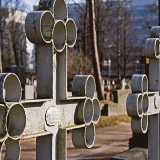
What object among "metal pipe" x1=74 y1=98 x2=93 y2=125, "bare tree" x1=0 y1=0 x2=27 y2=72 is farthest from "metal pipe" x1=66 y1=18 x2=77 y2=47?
"bare tree" x1=0 y1=0 x2=27 y2=72

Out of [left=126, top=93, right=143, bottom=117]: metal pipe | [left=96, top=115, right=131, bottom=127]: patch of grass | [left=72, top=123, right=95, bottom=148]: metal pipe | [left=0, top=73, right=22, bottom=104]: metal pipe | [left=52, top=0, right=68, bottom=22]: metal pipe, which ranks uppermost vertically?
[left=52, top=0, right=68, bottom=22]: metal pipe

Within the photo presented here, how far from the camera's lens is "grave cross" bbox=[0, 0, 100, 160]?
266 centimetres

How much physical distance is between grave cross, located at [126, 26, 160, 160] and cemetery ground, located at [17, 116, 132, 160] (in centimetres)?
503

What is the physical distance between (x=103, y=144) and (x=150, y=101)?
773cm

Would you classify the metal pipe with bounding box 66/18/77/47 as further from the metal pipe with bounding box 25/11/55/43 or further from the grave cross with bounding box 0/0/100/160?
the metal pipe with bounding box 25/11/55/43

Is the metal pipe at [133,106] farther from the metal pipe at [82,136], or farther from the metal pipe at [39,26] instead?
the metal pipe at [39,26]

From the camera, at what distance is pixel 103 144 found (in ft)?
40.5

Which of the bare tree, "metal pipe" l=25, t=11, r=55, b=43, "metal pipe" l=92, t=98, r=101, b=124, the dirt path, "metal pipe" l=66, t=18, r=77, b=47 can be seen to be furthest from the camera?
the bare tree

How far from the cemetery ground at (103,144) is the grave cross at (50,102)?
21.3 ft

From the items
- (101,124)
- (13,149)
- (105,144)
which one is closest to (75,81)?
(13,149)

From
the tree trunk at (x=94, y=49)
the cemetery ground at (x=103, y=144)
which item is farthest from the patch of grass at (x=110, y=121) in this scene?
the tree trunk at (x=94, y=49)

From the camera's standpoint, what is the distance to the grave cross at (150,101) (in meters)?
4.34

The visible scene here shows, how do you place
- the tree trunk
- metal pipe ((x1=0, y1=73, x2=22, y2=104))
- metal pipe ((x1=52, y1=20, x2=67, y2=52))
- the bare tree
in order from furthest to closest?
the bare tree < the tree trunk < metal pipe ((x1=52, y1=20, x2=67, y2=52)) < metal pipe ((x1=0, y1=73, x2=22, y2=104))

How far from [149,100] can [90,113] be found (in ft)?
4.39
